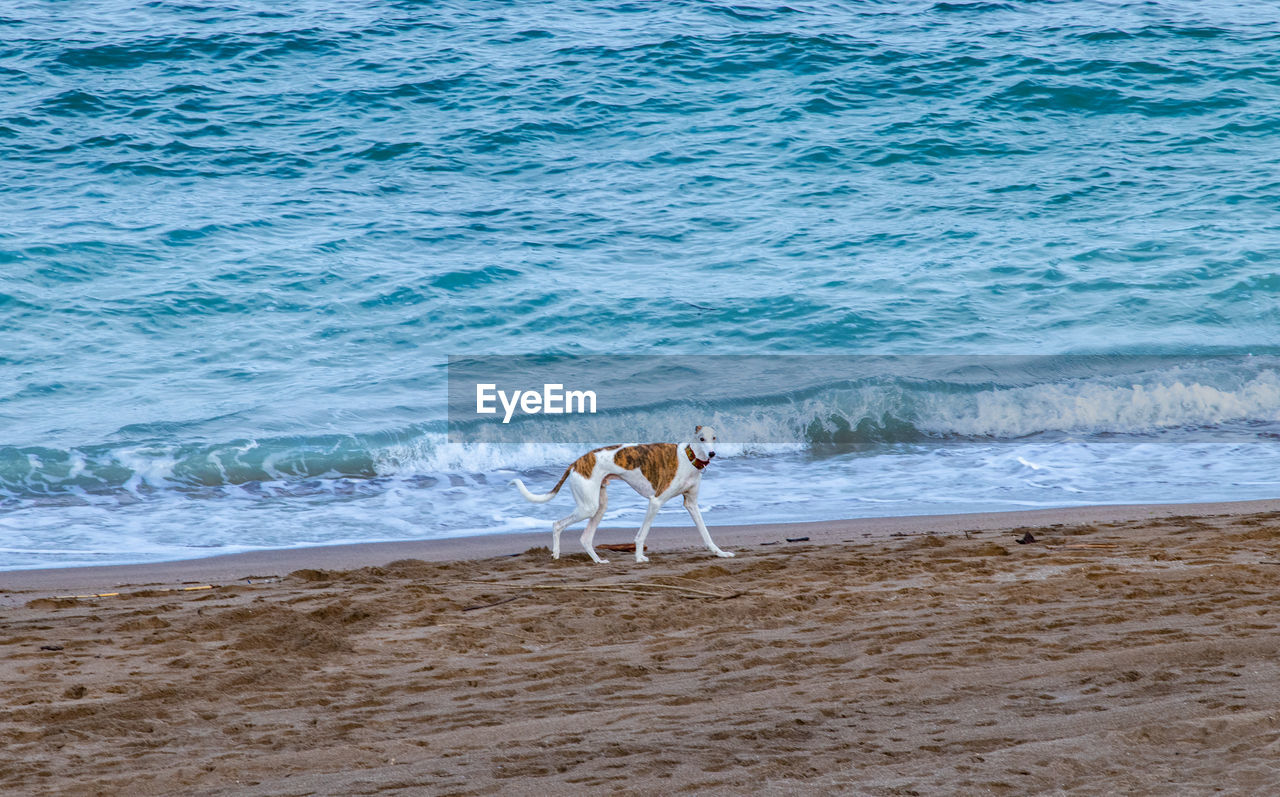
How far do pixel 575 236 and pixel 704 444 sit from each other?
1070 cm

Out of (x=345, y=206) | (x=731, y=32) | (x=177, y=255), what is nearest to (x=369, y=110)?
(x=345, y=206)

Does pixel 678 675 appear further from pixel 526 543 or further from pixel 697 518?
pixel 526 543

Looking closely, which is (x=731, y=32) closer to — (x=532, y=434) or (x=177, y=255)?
(x=177, y=255)

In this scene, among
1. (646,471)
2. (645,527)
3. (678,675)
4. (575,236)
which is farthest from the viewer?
(575,236)

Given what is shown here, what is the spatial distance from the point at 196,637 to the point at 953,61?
66.4ft

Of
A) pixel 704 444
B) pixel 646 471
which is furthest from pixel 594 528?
pixel 704 444

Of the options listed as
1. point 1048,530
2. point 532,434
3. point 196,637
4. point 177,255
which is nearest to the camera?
point 196,637

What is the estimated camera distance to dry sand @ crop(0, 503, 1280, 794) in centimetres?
326

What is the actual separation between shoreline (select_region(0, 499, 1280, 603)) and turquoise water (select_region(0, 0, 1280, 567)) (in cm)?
41

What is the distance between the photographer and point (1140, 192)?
17.6 meters

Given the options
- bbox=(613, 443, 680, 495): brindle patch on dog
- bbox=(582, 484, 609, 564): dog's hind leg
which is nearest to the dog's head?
bbox=(613, 443, 680, 495): brindle patch on dog

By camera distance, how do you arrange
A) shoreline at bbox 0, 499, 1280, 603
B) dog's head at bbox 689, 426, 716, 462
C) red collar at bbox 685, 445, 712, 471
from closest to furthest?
dog's head at bbox 689, 426, 716, 462 → red collar at bbox 685, 445, 712, 471 → shoreline at bbox 0, 499, 1280, 603

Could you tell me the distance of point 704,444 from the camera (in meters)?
6.24

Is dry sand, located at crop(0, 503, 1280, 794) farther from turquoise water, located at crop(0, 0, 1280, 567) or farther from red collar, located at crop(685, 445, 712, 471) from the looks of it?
turquoise water, located at crop(0, 0, 1280, 567)
